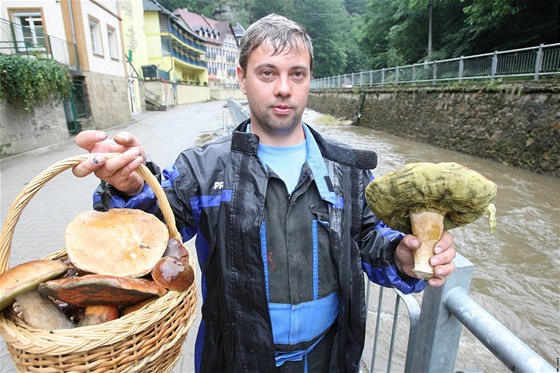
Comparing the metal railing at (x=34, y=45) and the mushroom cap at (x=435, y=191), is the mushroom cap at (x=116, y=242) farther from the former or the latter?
the metal railing at (x=34, y=45)

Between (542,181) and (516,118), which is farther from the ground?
(516,118)

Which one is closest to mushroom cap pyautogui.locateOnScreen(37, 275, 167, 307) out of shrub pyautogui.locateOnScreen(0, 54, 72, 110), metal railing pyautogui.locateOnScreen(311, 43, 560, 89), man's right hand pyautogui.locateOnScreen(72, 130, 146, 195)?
man's right hand pyautogui.locateOnScreen(72, 130, 146, 195)

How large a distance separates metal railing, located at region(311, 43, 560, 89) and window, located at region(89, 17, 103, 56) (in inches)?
668

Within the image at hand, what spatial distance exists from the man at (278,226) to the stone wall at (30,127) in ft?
40.3

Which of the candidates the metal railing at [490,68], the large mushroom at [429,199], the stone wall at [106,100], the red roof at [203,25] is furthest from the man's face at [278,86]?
the red roof at [203,25]

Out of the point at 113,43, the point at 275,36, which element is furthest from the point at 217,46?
the point at 275,36

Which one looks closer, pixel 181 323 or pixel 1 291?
pixel 1 291

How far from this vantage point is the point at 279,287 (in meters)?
1.56

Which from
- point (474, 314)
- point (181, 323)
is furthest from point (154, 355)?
point (474, 314)

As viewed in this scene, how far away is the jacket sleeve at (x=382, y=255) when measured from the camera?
1600mm

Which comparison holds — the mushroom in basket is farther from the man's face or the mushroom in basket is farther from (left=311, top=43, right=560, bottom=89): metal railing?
(left=311, top=43, right=560, bottom=89): metal railing

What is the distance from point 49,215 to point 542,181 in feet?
39.8

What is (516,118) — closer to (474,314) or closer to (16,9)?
(474,314)

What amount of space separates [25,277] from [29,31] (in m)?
16.2
